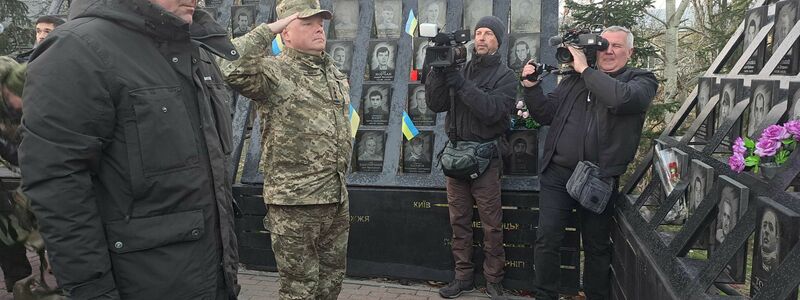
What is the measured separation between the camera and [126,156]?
176 centimetres

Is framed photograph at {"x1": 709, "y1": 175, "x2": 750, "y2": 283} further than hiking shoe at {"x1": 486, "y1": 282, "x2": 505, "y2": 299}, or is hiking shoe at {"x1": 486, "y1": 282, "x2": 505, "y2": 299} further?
hiking shoe at {"x1": 486, "y1": 282, "x2": 505, "y2": 299}

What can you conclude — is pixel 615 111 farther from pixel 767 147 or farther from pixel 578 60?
pixel 767 147

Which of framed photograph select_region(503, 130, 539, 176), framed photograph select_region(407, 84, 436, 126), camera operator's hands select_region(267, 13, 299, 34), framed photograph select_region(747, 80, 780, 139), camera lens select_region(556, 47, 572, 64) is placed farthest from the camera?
framed photograph select_region(407, 84, 436, 126)

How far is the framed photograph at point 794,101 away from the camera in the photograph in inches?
Answer: 72.5

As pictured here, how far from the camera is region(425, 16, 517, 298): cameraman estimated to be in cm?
380

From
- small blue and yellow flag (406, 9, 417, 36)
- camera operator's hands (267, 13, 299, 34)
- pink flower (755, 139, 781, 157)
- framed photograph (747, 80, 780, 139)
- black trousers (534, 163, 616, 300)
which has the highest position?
small blue and yellow flag (406, 9, 417, 36)

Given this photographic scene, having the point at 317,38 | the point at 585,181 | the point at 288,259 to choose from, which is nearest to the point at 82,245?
the point at 288,259

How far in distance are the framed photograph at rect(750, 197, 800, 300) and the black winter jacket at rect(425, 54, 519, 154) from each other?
6.95 feet

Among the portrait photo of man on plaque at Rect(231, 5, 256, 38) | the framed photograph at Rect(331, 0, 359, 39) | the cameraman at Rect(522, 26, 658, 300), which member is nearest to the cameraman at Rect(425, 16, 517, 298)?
the cameraman at Rect(522, 26, 658, 300)

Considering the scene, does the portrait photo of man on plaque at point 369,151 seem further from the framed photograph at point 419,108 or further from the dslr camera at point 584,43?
the dslr camera at point 584,43

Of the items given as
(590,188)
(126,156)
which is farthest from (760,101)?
(126,156)

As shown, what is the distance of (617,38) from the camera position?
3.43m

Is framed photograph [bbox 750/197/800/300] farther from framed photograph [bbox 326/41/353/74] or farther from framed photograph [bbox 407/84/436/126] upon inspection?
framed photograph [bbox 326/41/353/74]

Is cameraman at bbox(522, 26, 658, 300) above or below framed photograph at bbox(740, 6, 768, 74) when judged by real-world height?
below
